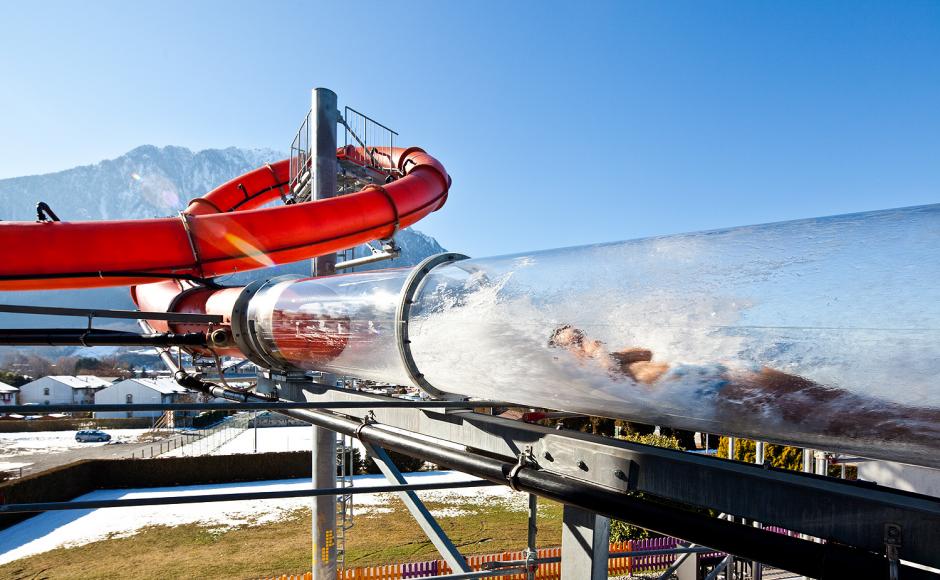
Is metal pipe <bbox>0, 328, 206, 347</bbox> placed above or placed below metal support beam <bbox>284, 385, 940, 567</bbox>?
above

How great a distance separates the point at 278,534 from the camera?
39.8 feet

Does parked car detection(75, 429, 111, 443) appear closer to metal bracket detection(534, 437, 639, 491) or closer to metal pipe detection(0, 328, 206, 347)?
metal pipe detection(0, 328, 206, 347)

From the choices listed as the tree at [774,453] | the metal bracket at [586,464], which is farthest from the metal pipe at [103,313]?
the tree at [774,453]

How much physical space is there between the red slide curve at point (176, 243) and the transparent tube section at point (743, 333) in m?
2.61

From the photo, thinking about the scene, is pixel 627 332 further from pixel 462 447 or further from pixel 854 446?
pixel 462 447

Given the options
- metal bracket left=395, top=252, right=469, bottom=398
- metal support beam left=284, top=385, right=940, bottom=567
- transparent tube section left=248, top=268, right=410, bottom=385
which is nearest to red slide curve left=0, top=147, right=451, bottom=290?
transparent tube section left=248, top=268, right=410, bottom=385

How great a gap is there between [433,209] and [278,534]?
906cm

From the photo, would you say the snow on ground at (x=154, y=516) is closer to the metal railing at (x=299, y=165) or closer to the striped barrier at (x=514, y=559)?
the striped barrier at (x=514, y=559)

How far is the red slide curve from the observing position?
2.99 m

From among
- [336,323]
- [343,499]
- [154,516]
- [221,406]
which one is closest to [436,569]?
[343,499]

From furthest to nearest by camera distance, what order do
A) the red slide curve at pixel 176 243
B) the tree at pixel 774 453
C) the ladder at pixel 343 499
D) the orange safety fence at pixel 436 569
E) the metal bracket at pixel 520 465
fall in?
the tree at pixel 774 453
the orange safety fence at pixel 436 569
the ladder at pixel 343 499
the red slide curve at pixel 176 243
the metal bracket at pixel 520 465

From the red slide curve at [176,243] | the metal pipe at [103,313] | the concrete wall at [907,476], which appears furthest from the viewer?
the concrete wall at [907,476]

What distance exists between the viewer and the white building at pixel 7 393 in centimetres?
3481

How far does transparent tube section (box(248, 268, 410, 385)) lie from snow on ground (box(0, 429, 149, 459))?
23.9 metres
